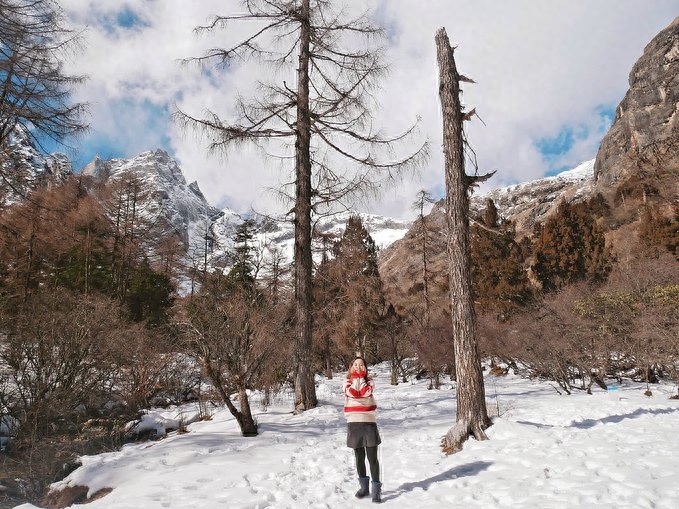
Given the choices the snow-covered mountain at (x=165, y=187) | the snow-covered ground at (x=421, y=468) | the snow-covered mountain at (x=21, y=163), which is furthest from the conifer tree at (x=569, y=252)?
the snow-covered mountain at (x=21, y=163)

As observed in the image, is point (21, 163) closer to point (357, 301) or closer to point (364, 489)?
point (364, 489)

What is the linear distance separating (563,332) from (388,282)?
46.8ft

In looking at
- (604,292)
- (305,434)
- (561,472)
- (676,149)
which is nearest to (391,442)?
(305,434)

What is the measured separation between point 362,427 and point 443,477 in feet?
3.73

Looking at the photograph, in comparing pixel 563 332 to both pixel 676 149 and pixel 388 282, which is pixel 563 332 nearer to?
pixel 388 282

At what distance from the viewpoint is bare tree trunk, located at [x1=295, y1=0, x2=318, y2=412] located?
381 inches

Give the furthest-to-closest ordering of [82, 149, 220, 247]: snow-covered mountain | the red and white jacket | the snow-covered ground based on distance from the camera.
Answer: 1. [82, 149, 220, 247]: snow-covered mountain
2. the red and white jacket
3. the snow-covered ground

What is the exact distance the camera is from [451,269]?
6.64m

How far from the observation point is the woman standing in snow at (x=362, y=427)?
427cm

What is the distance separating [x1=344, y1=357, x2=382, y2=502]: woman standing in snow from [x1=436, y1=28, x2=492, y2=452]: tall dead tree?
198 cm

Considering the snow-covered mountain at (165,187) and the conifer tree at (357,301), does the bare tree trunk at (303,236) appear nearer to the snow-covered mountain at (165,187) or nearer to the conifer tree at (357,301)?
the conifer tree at (357,301)

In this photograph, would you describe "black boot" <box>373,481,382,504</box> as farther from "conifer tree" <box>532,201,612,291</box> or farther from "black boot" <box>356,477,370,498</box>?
"conifer tree" <box>532,201,612,291</box>

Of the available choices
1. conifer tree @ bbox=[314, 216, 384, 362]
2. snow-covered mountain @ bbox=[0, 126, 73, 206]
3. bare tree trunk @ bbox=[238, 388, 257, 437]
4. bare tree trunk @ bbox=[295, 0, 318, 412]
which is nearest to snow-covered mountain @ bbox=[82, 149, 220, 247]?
snow-covered mountain @ bbox=[0, 126, 73, 206]

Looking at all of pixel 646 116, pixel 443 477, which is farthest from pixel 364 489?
pixel 646 116
